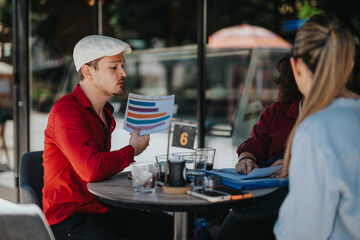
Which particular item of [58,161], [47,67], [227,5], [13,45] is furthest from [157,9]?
[58,161]

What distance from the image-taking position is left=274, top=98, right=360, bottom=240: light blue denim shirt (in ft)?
4.04

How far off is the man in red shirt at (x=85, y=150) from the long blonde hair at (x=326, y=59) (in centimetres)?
101

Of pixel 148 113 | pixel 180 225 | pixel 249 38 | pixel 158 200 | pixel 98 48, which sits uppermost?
pixel 249 38

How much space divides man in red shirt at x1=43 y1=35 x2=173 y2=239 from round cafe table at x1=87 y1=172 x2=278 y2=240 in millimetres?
136

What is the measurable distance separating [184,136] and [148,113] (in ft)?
1.53

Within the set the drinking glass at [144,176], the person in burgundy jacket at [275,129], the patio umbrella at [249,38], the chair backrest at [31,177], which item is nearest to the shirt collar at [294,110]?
the person in burgundy jacket at [275,129]

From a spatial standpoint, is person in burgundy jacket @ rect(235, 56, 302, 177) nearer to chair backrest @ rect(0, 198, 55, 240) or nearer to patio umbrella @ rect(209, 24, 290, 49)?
chair backrest @ rect(0, 198, 55, 240)

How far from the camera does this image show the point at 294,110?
8.38 feet

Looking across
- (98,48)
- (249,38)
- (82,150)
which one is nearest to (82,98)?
(98,48)

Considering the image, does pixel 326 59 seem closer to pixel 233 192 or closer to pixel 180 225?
pixel 233 192

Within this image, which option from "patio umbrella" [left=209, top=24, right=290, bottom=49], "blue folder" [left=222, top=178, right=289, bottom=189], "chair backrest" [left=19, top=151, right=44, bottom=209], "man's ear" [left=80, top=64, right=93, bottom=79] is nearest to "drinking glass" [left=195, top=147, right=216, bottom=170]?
"blue folder" [left=222, top=178, right=289, bottom=189]

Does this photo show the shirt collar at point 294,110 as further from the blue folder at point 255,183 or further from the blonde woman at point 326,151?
the blonde woman at point 326,151

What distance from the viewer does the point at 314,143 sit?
124cm

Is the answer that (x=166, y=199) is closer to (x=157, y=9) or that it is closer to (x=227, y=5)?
(x=227, y=5)
